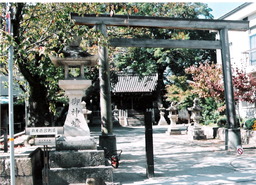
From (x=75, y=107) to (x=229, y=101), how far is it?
6.60 meters

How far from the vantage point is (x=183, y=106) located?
76.9 ft

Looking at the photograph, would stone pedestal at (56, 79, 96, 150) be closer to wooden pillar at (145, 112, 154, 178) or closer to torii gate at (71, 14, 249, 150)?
wooden pillar at (145, 112, 154, 178)

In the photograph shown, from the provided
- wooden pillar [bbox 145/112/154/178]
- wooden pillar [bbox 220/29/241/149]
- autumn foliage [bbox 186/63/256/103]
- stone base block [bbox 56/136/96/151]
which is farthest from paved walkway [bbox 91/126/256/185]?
autumn foliage [bbox 186/63/256/103]

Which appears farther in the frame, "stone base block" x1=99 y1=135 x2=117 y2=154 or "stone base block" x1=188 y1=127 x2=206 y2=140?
"stone base block" x1=188 y1=127 x2=206 y2=140

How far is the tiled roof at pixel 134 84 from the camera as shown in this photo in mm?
30508

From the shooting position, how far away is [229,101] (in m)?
10.7

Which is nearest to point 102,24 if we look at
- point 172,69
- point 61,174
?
point 61,174

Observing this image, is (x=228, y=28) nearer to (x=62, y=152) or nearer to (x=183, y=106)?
(x=62, y=152)

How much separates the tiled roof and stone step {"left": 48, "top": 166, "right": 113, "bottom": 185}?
2344 centimetres

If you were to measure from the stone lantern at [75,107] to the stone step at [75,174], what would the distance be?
559 millimetres

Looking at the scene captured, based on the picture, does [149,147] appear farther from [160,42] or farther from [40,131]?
[160,42]

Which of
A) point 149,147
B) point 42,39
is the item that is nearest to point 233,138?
point 149,147

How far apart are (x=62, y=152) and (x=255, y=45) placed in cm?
1404

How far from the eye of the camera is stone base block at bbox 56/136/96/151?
A: 635 centimetres
